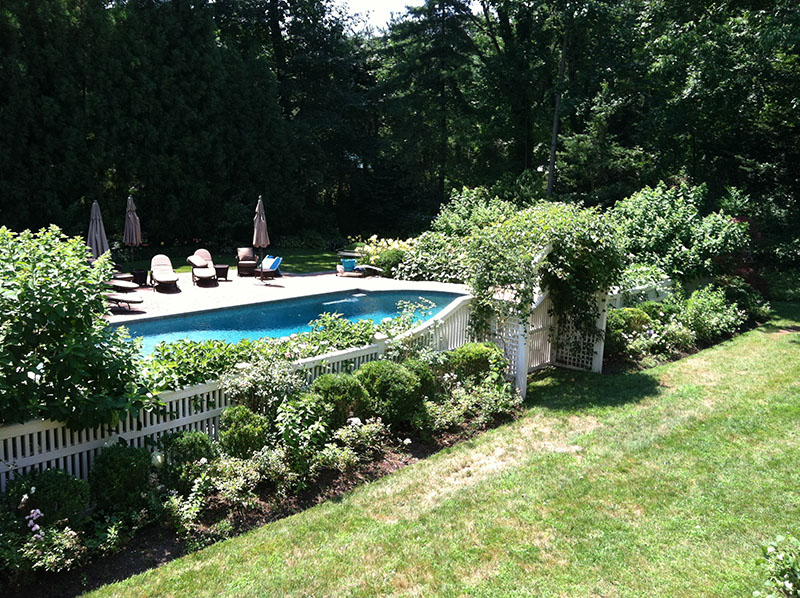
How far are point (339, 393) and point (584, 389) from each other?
420 centimetres

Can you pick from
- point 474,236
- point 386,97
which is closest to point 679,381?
point 474,236

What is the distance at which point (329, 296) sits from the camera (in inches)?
610

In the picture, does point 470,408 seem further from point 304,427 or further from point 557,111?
point 557,111

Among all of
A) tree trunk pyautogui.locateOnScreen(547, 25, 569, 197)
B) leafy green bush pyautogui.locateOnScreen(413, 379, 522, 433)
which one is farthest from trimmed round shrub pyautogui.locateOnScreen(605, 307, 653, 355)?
tree trunk pyautogui.locateOnScreen(547, 25, 569, 197)

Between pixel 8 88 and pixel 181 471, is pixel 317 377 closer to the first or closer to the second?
pixel 181 471

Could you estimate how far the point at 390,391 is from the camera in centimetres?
641

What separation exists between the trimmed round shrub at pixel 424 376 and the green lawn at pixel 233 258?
13.5m

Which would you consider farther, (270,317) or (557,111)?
(557,111)

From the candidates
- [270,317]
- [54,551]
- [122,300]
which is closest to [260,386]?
[54,551]

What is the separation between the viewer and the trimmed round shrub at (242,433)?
5246 millimetres

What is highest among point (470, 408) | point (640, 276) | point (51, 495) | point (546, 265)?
point (546, 265)

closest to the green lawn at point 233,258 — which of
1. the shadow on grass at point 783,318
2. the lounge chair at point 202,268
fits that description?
the lounge chair at point 202,268

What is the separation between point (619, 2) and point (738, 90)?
9.76m

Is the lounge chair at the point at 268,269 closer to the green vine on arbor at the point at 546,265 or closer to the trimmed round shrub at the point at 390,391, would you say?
the green vine on arbor at the point at 546,265
